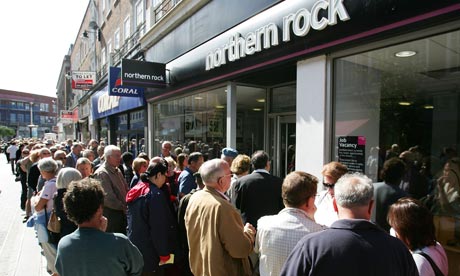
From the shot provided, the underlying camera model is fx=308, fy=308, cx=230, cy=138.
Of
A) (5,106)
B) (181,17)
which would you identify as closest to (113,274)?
(181,17)

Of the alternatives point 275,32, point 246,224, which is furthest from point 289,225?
point 275,32

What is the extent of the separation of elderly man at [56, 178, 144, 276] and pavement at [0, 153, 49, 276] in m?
3.33

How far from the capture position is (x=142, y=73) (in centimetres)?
883

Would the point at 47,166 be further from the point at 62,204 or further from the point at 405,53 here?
the point at 405,53

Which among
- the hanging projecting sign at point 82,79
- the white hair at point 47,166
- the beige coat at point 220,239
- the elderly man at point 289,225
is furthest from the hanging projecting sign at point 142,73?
the hanging projecting sign at point 82,79

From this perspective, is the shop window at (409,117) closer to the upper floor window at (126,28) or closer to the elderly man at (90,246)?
the elderly man at (90,246)

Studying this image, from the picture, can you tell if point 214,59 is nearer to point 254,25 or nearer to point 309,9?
point 254,25

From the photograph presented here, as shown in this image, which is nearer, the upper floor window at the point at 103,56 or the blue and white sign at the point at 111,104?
the blue and white sign at the point at 111,104

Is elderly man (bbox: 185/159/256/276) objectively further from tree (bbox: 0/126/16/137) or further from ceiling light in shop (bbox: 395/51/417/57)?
tree (bbox: 0/126/16/137)

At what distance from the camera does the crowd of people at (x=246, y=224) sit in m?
1.60

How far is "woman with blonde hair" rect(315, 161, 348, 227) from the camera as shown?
309cm

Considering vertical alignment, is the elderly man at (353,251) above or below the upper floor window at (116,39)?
below

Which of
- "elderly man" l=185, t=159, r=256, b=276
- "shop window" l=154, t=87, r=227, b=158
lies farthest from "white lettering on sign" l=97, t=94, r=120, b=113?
"elderly man" l=185, t=159, r=256, b=276

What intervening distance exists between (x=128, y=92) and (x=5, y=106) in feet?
274
